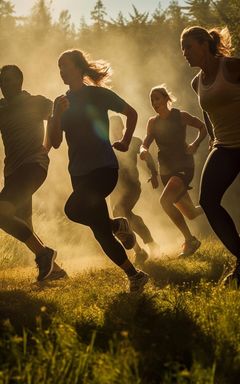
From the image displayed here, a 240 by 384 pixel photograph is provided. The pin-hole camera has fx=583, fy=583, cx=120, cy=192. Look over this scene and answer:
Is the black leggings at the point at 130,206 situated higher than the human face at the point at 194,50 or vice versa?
the human face at the point at 194,50

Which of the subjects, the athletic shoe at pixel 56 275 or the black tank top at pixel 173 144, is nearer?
the athletic shoe at pixel 56 275

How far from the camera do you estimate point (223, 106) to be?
5449mm

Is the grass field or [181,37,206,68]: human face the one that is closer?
the grass field

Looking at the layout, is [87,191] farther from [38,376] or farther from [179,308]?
[38,376]

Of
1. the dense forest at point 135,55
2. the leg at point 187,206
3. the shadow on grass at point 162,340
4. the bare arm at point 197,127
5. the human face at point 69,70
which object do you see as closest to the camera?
the shadow on grass at point 162,340

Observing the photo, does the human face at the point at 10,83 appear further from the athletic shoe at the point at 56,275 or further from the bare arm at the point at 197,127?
the bare arm at the point at 197,127

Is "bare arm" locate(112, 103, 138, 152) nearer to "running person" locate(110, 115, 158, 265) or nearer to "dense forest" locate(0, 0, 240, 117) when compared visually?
"running person" locate(110, 115, 158, 265)

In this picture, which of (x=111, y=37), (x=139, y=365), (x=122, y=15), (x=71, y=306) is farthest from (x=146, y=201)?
(x=122, y=15)

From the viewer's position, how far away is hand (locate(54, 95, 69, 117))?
5.55 metres

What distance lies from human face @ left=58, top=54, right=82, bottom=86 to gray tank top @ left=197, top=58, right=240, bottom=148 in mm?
1238

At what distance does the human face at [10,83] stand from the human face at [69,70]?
1.12 meters

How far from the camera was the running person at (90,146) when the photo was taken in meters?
5.52

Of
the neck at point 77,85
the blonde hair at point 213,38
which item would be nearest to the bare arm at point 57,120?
the neck at point 77,85

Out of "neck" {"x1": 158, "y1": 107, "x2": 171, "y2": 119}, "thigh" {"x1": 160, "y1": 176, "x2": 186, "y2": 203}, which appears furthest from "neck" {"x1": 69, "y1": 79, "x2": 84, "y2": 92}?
"thigh" {"x1": 160, "y1": 176, "x2": 186, "y2": 203}
